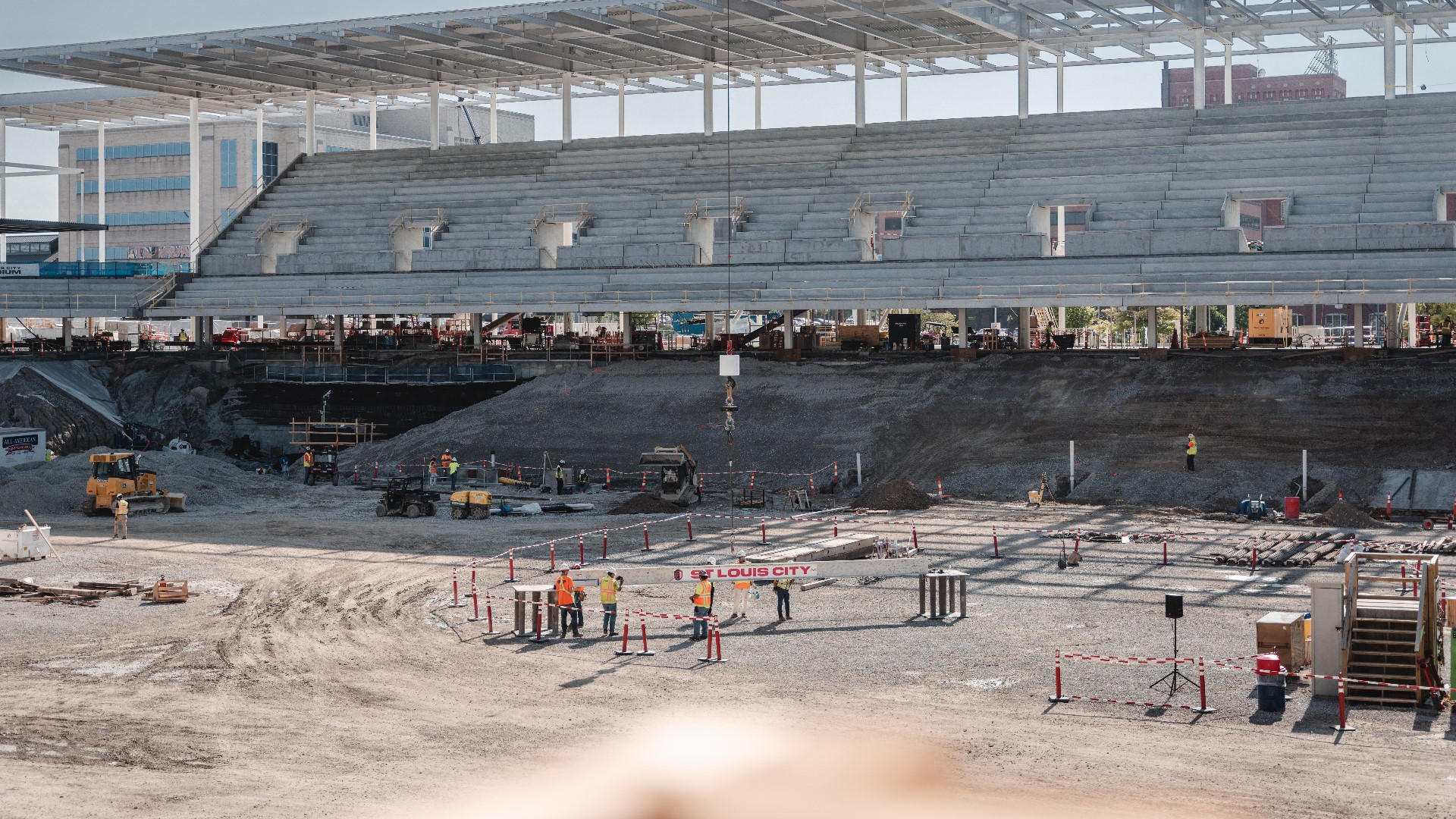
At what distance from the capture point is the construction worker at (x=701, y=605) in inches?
917

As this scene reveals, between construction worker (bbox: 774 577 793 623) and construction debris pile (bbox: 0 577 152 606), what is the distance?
11950 mm

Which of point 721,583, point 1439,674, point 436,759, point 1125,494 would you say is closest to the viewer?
point 436,759

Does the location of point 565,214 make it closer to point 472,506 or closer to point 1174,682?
point 472,506

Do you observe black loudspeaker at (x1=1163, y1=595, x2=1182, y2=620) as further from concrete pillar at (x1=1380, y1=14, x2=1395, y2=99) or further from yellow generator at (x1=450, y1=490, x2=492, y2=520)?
concrete pillar at (x1=1380, y1=14, x2=1395, y2=99)

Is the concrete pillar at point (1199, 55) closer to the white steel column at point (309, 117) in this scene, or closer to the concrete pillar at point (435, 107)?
the concrete pillar at point (435, 107)

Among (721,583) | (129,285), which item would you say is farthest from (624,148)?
(721,583)

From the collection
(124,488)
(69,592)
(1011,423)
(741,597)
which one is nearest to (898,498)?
(1011,423)

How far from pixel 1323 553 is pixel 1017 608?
7.61 m

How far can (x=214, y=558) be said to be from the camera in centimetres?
3247

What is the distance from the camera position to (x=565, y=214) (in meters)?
59.6

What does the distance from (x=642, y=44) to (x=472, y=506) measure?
24938mm

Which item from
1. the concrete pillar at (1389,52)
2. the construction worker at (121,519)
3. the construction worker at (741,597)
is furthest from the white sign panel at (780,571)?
the concrete pillar at (1389,52)

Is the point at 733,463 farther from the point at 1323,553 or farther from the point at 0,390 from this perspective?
the point at 0,390

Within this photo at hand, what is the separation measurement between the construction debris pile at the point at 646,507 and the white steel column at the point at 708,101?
27.3 metres
